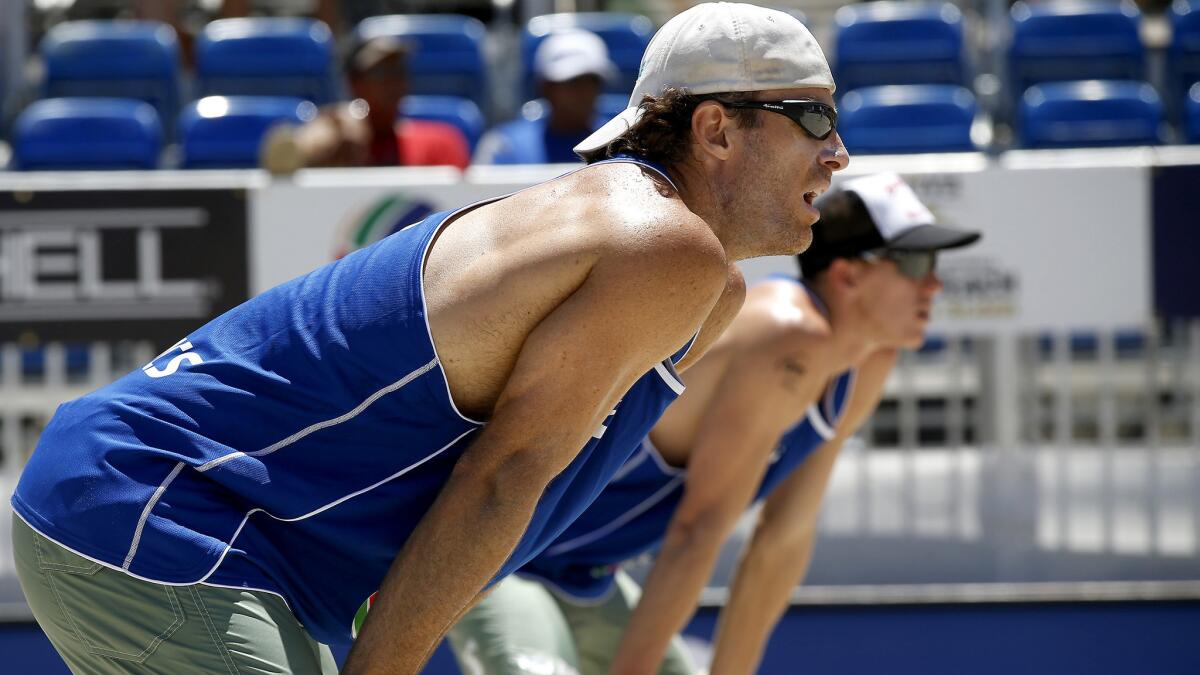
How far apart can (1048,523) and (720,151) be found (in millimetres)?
3685

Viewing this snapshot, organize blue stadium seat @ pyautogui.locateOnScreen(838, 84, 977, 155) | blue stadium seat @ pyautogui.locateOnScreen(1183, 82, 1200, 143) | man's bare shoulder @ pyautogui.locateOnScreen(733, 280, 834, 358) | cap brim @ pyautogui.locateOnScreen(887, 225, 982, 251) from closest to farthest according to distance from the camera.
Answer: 1. man's bare shoulder @ pyautogui.locateOnScreen(733, 280, 834, 358)
2. cap brim @ pyautogui.locateOnScreen(887, 225, 982, 251)
3. blue stadium seat @ pyautogui.locateOnScreen(838, 84, 977, 155)
4. blue stadium seat @ pyautogui.locateOnScreen(1183, 82, 1200, 143)

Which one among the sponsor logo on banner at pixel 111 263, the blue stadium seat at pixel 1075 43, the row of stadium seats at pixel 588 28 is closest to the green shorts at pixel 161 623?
the sponsor logo on banner at pixel 111 263

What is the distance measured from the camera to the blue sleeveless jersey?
1801mm

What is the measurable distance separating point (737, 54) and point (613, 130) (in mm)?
219

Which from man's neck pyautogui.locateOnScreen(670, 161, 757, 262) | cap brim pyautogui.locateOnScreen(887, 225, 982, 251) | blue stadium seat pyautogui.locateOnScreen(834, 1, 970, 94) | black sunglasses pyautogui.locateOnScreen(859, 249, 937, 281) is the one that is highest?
man's neck pyautogui.locateOnScreen(670, 161, 757, 262)

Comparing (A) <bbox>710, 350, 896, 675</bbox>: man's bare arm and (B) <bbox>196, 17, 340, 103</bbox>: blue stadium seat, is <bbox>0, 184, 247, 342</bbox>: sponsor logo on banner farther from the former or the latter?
(B) <bbox>196, 17, 340, 103</bbox>: blue stadium seat

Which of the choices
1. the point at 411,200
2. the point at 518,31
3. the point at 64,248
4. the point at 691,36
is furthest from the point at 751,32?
the point at 518,31

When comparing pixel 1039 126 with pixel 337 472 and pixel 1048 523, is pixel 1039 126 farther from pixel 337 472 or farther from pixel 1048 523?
pixel 337 472

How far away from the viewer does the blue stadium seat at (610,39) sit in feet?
25.4

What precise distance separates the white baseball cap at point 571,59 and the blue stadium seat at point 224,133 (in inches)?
54.8

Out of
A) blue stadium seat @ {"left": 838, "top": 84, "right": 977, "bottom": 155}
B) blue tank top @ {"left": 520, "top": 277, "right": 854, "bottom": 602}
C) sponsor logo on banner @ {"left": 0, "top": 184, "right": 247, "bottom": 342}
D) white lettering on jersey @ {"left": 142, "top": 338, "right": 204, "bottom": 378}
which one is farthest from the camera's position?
blue stadium seat @ {"left": 838, "top": 84, "right": 977, "bottom": 155}

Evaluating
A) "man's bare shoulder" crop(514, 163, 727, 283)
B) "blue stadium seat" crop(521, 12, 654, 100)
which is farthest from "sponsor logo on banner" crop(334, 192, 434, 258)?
"man's bare shoulder" crop(514, 163, 727, 283)

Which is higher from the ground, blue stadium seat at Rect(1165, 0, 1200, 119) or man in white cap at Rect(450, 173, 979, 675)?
man in white cap at Rect(450, 173, 979, 675)

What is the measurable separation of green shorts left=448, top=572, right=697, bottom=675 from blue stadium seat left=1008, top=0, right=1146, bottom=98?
555cm
